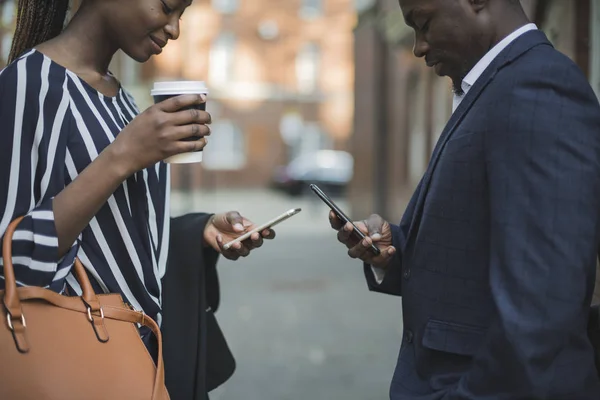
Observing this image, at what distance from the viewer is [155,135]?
1.82m

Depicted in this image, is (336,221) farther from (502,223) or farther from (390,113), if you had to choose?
(390,113)

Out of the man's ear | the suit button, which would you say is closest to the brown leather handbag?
the suit button

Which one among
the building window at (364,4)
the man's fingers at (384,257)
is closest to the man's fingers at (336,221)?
the man's fingers at (384,257)

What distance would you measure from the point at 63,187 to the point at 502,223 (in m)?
1.00

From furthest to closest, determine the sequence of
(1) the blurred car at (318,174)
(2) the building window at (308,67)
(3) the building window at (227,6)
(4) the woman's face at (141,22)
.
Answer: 1. (2) the building window at (308,67)
2. (3) the building window at (227,6)
3. (1) the blurred car at (318,174)
4. (4) the woman's face at (141,22)

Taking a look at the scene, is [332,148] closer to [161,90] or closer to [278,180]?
[278,180]

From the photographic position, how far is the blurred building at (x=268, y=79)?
38.2 meters

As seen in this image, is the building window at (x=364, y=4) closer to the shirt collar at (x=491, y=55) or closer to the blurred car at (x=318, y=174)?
the blurred car at (x=318, y=174)

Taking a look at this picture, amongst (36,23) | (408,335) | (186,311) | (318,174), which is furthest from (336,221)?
(318,174)

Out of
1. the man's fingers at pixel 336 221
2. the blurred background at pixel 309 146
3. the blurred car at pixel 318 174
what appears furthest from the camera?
the blurred car at pixel 318 174

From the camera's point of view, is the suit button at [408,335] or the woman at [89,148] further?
the suit button at [408,335]

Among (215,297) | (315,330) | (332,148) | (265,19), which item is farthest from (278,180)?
(215,297)

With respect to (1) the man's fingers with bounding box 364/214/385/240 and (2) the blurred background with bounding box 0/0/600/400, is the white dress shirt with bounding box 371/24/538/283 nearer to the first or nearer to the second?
(1) the man's fingers with bounding box 364/214/385/240

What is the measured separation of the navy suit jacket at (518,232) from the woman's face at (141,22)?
2.55ft
